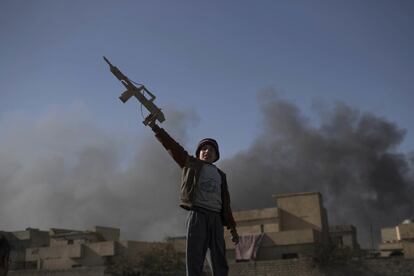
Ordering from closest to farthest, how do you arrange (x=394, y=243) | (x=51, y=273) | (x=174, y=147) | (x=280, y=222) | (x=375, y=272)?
(x=174, y=147) → (x=375, y=272) → (x=51, y=273) → (x=280, y=222) → (x=394, y=243)

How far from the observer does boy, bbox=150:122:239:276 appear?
16.4ft

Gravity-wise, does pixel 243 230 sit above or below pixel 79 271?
above

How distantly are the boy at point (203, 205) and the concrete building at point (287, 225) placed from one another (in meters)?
34.8

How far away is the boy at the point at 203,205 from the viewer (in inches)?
196

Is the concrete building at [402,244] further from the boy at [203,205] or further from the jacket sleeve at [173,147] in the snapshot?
the jacket sleeve at [173,147]

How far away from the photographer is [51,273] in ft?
139

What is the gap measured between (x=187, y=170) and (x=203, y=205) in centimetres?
43

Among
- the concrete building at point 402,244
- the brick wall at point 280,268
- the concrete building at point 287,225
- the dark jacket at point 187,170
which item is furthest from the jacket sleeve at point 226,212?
the concrete building at point 287,225

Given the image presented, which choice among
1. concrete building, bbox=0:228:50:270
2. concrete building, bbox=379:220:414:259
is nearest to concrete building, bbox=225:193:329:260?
concrete building, bbox=379:220:414:259

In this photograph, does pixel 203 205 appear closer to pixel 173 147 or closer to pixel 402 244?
pixel 173 147

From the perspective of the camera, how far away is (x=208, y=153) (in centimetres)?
571

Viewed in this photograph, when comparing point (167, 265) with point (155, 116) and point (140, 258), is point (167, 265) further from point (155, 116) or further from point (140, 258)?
point (155, 116)

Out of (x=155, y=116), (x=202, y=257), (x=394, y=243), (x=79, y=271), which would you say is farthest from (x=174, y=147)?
(x=394, y=243)

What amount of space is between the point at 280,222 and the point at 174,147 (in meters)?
42.2
